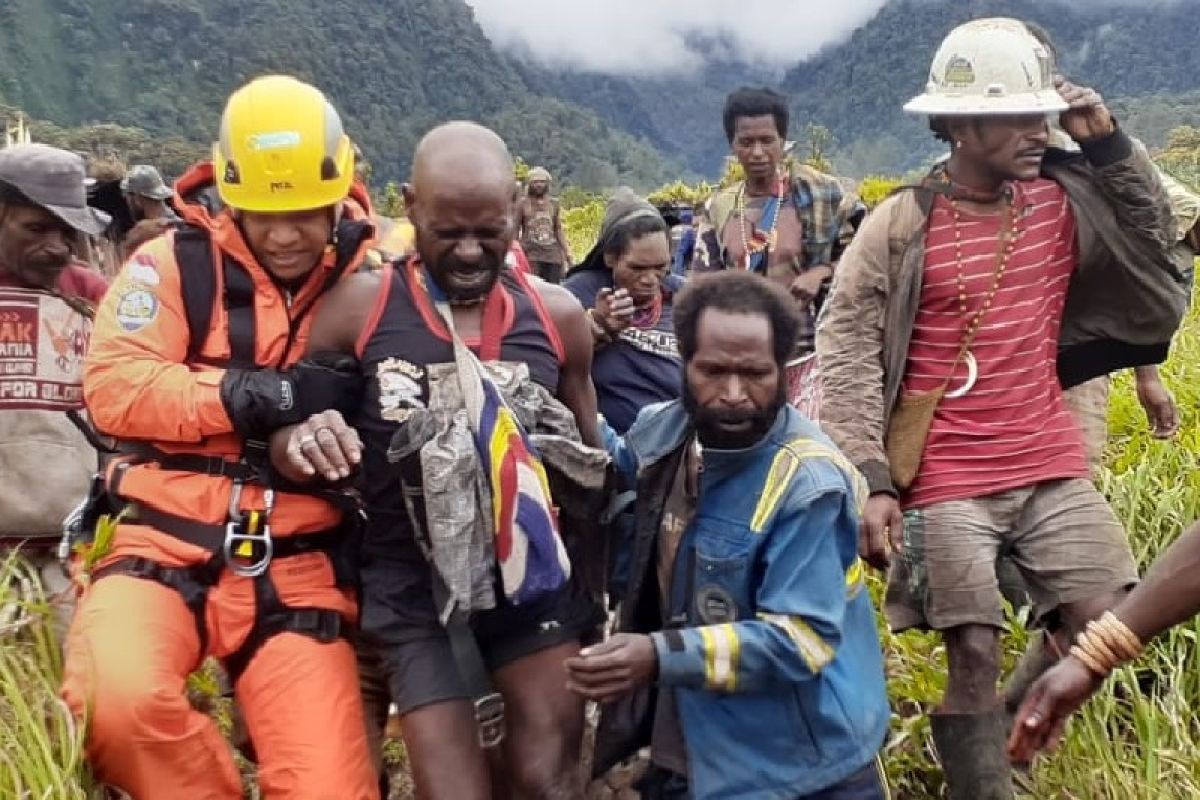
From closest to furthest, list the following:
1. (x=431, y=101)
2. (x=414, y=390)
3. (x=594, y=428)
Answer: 1. (x=414, y=390)
2. (x=594, y=428)
3. (x=431, y=101)

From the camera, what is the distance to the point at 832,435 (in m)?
3.52

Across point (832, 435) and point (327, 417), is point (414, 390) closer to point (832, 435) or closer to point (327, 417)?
point (327, 417)

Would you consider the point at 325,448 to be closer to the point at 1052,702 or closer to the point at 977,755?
the point at 1052,702

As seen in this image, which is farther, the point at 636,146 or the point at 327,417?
the point at 636,146

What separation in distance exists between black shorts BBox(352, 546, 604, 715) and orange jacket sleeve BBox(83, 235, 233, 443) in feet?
1.84

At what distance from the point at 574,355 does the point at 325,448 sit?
796mm

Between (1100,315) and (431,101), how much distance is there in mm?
85140

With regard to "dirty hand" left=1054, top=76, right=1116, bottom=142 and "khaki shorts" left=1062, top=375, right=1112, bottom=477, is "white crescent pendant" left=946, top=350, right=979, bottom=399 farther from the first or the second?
"khaki shorts" left=1062, top=375, right=1112, bottom=477

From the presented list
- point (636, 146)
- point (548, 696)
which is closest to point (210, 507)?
point (548, 696)

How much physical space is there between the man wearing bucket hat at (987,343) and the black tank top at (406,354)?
98 centimetres

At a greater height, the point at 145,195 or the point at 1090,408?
the point at 145,195

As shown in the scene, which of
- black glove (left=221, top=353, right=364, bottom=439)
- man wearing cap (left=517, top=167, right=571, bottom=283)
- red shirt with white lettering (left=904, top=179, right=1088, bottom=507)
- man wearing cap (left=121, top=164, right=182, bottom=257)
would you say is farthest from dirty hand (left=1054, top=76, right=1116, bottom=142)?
man wearing cap (left=517, top=167, right=571, bottom=283)

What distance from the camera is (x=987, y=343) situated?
3492 mm

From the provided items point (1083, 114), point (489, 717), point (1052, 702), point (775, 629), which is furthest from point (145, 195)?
point (1052, 702)
